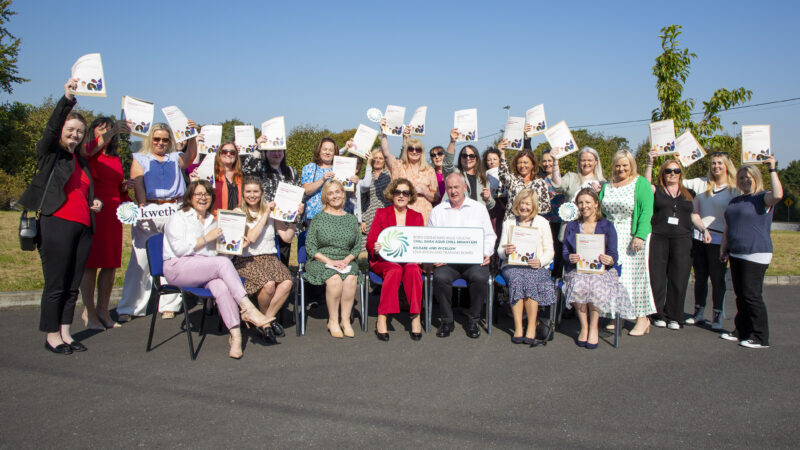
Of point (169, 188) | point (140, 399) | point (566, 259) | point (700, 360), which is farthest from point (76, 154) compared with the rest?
point (700, 360)

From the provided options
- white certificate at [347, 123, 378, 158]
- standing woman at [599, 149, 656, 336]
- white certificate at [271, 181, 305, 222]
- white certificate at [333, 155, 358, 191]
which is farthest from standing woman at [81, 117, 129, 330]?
standing woman at [599, 149, 656, 336]

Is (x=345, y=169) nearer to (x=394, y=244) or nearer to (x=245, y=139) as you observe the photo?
(x=394, y=244)

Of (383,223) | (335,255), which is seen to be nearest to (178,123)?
(335,255)

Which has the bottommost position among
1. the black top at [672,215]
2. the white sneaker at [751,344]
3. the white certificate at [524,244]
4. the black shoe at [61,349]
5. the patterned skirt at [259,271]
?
the white sneaker at [751,344]

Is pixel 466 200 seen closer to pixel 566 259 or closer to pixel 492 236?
pixel 492 236

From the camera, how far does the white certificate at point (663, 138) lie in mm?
6527

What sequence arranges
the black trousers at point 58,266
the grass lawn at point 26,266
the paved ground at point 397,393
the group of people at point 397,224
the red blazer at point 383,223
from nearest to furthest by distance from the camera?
the paved ground at point 397,393, the black trousers at point 58,266, the group of people at point 397,224, the red blazer at point 383,223, the grass lawn at point 26,266

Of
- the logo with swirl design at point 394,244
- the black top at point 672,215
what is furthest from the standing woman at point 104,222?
the black top at point 672,215

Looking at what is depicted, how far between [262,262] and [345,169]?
4.68ft

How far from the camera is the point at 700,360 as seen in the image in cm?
502

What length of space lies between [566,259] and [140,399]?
416 cm

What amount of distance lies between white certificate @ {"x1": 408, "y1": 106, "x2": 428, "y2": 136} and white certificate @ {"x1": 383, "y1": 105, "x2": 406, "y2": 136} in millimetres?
170

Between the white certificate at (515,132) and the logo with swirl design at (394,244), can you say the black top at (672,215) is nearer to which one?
the white certificate at (515,132)

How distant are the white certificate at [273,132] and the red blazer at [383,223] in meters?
1.53
